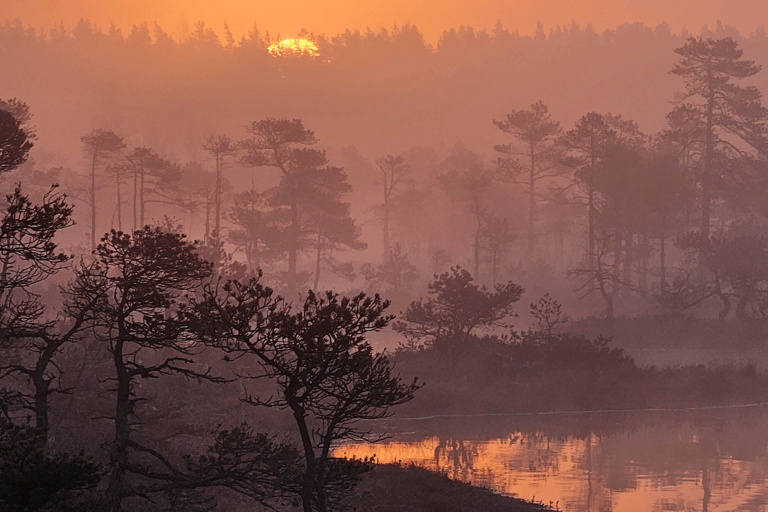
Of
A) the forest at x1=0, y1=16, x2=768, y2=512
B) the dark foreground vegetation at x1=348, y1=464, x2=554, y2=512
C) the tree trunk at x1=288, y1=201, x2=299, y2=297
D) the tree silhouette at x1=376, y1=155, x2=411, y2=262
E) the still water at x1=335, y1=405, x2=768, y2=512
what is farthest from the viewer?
the tree silhouette at x1=376, y1=155, x2=411, y2=262

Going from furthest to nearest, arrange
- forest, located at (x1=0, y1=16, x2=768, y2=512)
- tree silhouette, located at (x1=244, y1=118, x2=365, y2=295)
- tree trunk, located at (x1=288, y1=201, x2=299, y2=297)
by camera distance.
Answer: tree trunk, located at (x1=288, y1=201, x2=299, y2=297), tree silhouette, located at (x1=244, y1=118, x2=365, y2=295), forest, located at (x1=0, y1=16, x2=768, y2=512)

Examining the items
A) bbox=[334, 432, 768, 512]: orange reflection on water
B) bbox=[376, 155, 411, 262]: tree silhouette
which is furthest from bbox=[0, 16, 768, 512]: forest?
bbox=[334, 432, 768, 512]: orange reflection on water

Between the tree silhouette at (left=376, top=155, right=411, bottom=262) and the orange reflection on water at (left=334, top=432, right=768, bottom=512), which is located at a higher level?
the tree silhouette at (left=376, top=155, right=411, bottom=262)

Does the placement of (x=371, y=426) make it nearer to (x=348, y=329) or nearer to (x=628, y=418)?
(x=628, y=418)

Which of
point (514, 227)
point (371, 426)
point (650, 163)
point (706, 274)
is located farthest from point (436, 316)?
point (514, 227)

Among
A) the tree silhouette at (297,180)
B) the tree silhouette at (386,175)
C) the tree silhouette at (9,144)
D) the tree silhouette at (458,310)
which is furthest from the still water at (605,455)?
the tree silhouette at (386,175)

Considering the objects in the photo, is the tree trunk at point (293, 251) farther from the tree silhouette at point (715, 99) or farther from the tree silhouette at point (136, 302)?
the tree silhouette at point (136, 302)

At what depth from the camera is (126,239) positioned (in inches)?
734

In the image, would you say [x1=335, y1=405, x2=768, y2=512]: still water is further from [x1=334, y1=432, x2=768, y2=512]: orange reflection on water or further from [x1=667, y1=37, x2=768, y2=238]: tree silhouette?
[x1=667, y1=37, x2=768, y2=238]: tree silhouette

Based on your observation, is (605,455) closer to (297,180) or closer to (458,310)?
(458,310)

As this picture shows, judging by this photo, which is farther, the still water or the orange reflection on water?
the still water

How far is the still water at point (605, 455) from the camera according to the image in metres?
24.8

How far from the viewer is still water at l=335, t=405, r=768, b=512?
2478 centimetres

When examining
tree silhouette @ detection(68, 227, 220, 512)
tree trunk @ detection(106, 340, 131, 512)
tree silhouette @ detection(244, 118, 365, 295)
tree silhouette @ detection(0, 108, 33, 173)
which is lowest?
tree trunk @ detection(106, 340, 131, 512)
